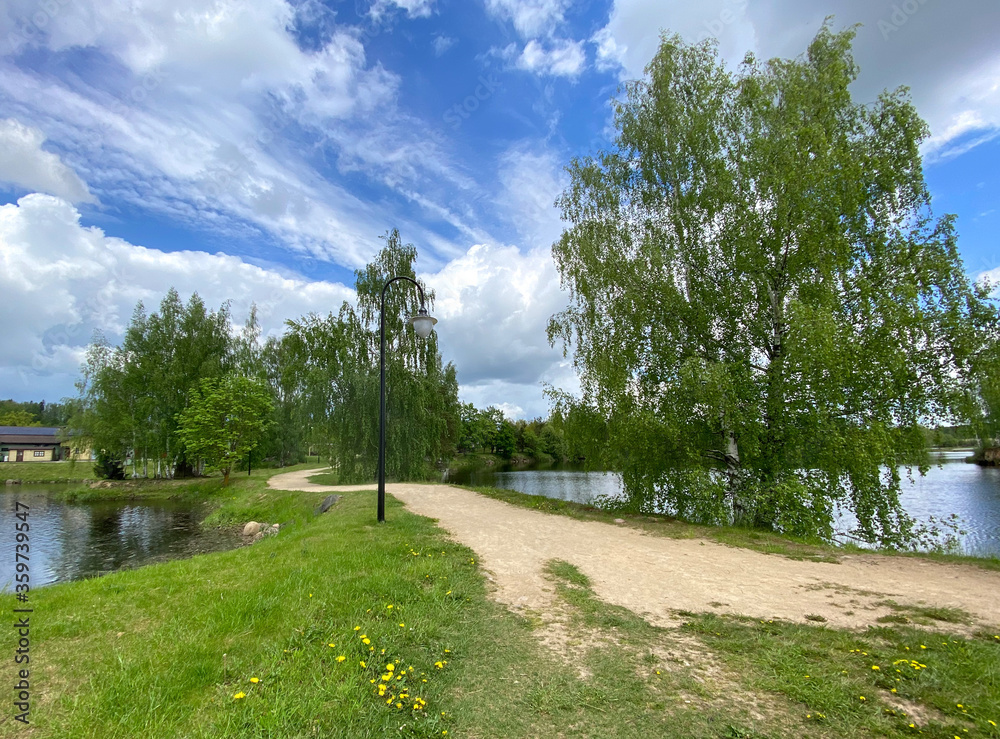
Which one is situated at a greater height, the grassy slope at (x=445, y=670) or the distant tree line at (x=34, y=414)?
the distant tree line at (x=34, y=414)

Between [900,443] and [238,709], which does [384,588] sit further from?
[900,443]

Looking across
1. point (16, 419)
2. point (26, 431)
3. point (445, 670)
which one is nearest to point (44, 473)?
point (26, 431)

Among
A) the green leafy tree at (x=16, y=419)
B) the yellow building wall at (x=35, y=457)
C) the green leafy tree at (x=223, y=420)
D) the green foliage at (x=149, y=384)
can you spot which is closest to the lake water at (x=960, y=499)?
the green leafy tree at (x=223, y=420)

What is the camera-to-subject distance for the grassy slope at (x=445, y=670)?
2.81 metres

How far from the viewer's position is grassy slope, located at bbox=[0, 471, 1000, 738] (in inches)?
111

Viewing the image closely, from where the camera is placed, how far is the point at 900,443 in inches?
368

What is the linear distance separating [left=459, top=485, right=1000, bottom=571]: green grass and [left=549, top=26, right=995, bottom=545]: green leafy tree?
625mm

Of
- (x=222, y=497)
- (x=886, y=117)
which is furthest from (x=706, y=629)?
(x=222, y=497)

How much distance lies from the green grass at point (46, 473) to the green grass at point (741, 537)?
3424 cm

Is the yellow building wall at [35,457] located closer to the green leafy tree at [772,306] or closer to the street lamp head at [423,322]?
the street lamp head at [423,322]

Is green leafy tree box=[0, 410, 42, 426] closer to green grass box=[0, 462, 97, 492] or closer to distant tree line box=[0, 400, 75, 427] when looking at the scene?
distant tree line box=[0, 400, 75, 427]

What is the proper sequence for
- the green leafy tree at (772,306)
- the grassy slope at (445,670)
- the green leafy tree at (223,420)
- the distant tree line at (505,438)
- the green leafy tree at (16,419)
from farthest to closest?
the green leafy tree at (16,419) → the distant tree line at (505,438) → the green leafy tree at (223,420) → the green leafy tree at (772,306) → the grassy slope at (445,670)

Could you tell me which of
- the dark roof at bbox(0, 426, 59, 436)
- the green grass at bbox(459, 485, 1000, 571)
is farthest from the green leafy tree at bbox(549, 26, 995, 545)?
the dark roof at bbox(0, 426, 59, 436)

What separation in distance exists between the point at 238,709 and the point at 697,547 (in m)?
7.20
